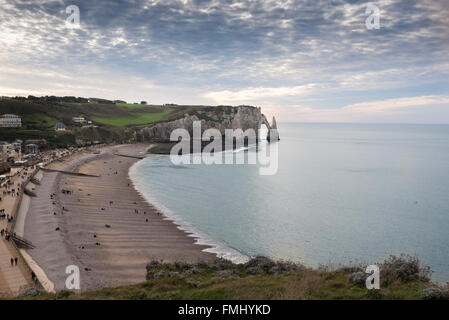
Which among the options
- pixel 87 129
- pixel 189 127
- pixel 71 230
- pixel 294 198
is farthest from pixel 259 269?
pixel 189 127

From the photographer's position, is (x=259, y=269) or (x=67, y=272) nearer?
(x=259, y=269)

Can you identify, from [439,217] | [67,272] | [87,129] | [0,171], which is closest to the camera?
[67,272]

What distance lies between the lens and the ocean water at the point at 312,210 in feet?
109

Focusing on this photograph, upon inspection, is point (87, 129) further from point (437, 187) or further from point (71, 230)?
point (437, 187)

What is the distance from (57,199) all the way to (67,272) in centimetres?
2610

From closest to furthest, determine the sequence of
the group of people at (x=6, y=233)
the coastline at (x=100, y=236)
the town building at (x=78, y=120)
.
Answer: the coastline at (x=100, y=236)
the group of people at (x=6, y=233)
the town building at (x=78, y=120)

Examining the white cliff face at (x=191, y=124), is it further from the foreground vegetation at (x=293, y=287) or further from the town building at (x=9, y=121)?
the foreground vegetation at (x=293, y=287)

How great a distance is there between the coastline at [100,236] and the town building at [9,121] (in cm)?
7986

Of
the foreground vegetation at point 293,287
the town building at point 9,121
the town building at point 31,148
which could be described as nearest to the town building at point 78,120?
the town building at point 9,121

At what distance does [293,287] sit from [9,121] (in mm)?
137501

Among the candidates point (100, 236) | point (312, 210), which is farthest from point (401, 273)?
point (312, 210)

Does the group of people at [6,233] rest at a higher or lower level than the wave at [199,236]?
higher

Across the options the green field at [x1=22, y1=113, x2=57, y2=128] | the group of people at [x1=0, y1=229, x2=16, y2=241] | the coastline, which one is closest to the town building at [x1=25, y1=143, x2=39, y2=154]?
the green field at [x1=22, y1=113, x2=57, y2=128]
